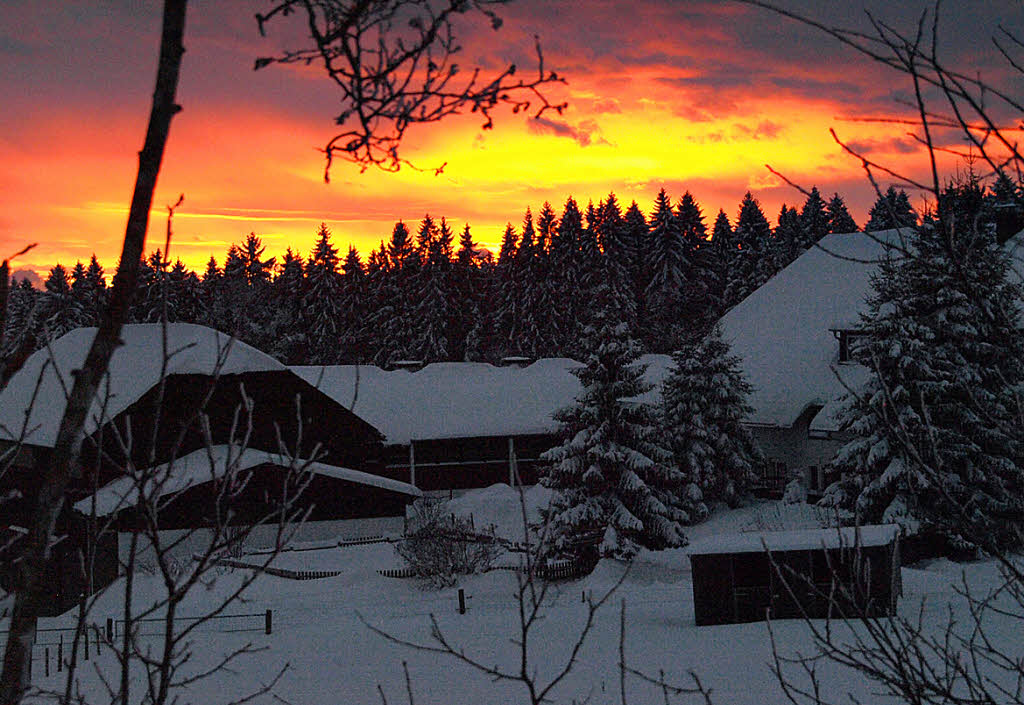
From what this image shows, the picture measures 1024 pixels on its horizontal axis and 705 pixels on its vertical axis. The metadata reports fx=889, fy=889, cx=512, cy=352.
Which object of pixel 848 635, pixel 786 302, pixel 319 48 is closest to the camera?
pixel 319 48

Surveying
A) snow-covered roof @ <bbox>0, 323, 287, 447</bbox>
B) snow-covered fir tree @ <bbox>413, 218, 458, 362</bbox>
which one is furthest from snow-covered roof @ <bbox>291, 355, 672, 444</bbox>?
snow-covered fir tree @ <bbox>413, 218, 458, 362</bbox>

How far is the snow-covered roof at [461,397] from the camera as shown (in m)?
39.6

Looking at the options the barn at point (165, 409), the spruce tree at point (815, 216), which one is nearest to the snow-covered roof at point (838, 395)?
the barn at point (165, 409)

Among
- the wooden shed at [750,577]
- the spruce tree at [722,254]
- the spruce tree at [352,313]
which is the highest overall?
the spruce tree at [722,254]

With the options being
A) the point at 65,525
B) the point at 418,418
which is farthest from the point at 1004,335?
the point at 418,418

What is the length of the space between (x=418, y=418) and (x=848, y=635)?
26.1 metres

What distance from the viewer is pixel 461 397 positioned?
42469 millimetres

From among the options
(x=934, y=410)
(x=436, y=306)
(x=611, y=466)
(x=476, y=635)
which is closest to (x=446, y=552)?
(x=611, y=466)

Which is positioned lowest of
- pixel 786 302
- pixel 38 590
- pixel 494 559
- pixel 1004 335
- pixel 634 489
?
pixel 494 559

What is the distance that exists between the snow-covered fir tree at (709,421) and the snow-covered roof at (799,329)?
3.87 ft

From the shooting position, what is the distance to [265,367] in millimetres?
31219

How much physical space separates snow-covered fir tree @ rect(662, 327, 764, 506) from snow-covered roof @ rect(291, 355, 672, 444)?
6.34 meters

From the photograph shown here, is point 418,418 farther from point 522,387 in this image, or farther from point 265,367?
point 265,367

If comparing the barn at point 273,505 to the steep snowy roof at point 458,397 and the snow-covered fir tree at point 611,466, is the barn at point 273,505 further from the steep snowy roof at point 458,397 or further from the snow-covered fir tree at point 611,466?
the snow-covered fir tree at point 611,466
